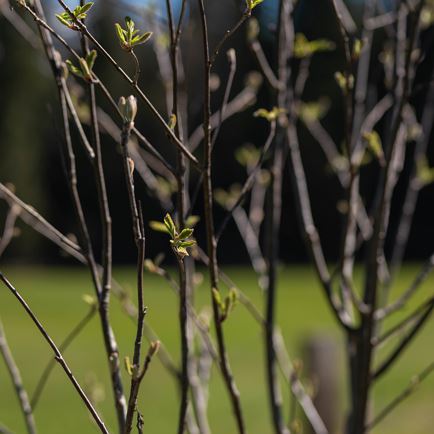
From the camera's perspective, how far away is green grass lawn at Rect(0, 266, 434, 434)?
6594mm

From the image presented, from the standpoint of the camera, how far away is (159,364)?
9.09m

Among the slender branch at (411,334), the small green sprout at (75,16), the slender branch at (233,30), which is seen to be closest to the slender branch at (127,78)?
the small green sprout at (75,16)

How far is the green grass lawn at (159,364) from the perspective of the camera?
260 inches

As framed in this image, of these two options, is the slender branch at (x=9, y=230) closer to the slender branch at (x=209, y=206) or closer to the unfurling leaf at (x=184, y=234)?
the slender branch at (x=209, y=206)

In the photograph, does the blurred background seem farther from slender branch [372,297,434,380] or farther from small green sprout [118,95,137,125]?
small green sprout [118,95,137,125]

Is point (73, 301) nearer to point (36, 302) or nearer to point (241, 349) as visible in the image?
point (36, 302)

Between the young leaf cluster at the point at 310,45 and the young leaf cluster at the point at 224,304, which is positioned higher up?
the young leaf cluster at the point at 310,45

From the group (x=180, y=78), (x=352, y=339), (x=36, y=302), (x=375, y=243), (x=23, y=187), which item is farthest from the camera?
(x=23, y=187)

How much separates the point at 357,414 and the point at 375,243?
0.41m

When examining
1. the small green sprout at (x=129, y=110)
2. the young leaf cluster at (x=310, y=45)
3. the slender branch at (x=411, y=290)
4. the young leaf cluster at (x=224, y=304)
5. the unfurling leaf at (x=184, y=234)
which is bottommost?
the slender branch at (x=411, y=290)

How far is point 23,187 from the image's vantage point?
23391 millimetres

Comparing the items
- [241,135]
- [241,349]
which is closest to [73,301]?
[241,349]

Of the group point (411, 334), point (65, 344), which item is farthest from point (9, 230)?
point (411, 334)

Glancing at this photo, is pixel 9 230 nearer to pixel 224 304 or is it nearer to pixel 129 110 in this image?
pixel 224 304
